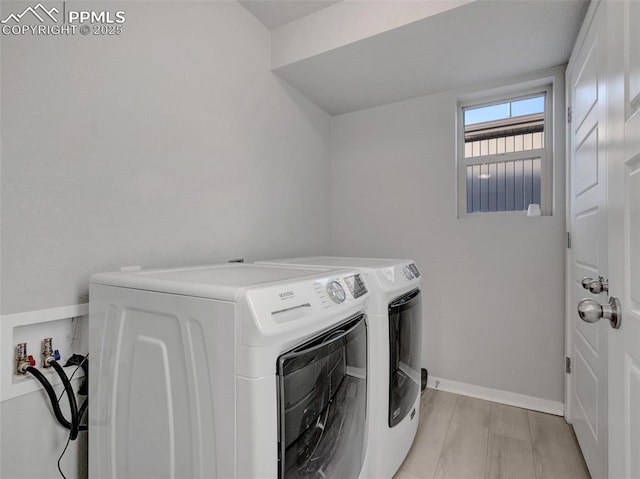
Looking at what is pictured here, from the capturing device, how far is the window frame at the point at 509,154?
2172 mm

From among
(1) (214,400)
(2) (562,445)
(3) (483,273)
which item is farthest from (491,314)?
(1) (214,400)

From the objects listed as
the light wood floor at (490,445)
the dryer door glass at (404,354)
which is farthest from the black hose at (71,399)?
the light wood floor at (490,445)

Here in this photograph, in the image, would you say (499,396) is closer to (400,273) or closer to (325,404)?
(400,273)

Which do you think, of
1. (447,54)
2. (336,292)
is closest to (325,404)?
(336,292)

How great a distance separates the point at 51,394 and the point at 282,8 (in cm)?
217

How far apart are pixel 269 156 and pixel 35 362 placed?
155cm

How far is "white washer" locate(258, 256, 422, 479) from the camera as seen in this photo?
1312mm

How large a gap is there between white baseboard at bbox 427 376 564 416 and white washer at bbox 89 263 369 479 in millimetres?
1497

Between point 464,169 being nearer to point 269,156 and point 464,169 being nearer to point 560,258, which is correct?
point 560,258

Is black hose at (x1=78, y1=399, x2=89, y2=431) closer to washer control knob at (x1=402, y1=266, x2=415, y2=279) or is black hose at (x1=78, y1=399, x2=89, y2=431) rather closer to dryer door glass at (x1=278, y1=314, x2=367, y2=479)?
dryer door glass at (x1=278, y1=314, x2=367, y2=479)

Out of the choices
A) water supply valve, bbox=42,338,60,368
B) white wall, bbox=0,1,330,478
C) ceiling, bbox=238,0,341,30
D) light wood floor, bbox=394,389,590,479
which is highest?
ceiling, bbox=238,0,341,30

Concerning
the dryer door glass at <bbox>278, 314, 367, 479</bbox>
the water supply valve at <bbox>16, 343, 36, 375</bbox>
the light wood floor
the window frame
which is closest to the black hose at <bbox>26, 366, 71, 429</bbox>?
the water supply valve at <bbox>16, 343, 36, 375</bbox>

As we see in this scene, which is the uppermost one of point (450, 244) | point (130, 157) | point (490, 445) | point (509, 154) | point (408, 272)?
point (509, 154)

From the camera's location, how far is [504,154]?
2.33m
